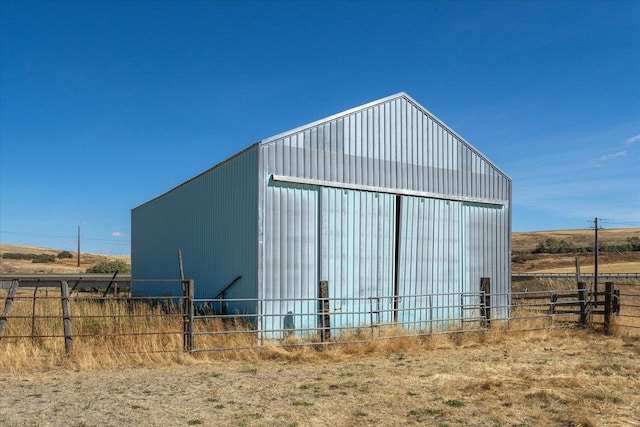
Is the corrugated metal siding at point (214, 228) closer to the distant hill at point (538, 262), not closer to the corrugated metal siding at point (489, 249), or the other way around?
the corrugated metal siding at point (489, 249)

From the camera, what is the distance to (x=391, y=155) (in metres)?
16.5

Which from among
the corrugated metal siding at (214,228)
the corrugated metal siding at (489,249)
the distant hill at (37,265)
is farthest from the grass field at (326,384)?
the distant hill at (37,265)

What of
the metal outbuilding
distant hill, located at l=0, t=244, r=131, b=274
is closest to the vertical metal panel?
the metal outbuilding

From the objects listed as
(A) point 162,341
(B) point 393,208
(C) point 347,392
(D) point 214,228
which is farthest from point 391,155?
(C) point 347,392

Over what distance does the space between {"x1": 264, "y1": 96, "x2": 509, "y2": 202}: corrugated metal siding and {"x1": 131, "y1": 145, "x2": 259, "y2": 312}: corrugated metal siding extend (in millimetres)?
1364

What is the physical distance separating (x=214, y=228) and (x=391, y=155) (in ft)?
19.1

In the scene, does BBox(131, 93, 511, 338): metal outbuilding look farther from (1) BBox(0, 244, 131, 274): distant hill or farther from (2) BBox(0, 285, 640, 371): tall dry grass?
(1) BBox(0, 244, 131, 274): distant hill

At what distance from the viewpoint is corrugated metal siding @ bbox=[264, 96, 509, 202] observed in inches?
583

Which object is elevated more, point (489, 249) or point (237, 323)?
point (489, 249)

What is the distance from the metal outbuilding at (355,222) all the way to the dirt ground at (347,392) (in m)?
2.09

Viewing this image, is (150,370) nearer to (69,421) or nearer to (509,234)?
(69,421)

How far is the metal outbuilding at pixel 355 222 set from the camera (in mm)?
14211

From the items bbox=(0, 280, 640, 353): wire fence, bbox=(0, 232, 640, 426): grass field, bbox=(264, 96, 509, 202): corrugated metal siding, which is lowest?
bbox=(0, 232, 640, 426): grass field

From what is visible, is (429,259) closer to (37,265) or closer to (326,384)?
(326,384)
